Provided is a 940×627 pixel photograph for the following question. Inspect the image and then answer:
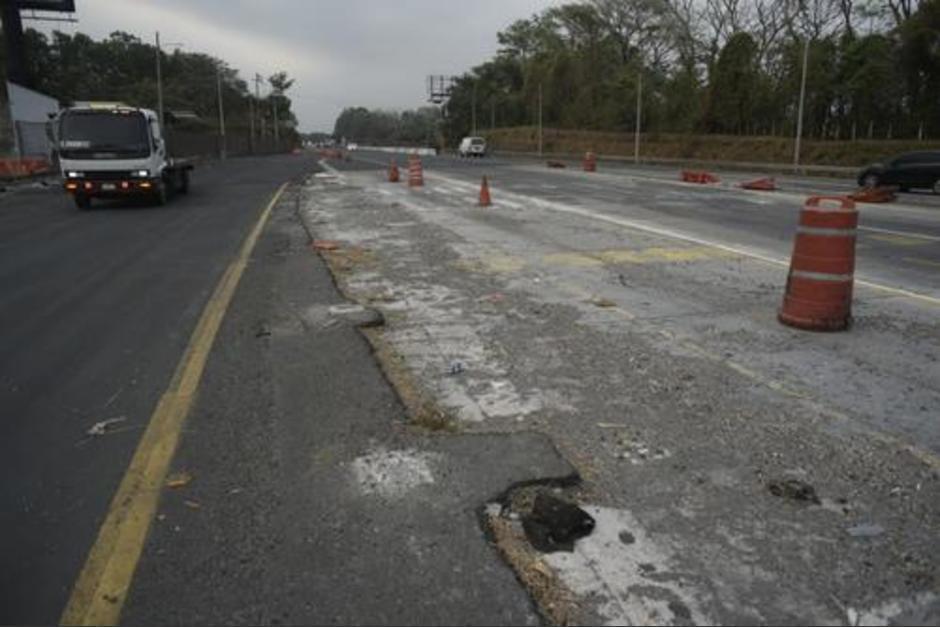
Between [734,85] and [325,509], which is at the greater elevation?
[734,85]

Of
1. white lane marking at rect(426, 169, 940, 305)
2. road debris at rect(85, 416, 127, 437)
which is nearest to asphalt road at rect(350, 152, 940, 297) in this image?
white lane marking at rect(426, 169, 940, 305)

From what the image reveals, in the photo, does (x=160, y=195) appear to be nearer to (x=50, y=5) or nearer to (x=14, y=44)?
(x=14, y=44)

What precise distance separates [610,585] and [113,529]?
2.31 m

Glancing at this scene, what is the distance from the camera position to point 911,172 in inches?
1140

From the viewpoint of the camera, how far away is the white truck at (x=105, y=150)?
20438mm

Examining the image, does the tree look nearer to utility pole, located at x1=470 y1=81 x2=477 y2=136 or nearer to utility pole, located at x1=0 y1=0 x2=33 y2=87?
utility pole, located at x1=0 y1=0 x2=33 y2=87

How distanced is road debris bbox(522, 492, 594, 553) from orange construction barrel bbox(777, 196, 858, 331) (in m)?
4.45

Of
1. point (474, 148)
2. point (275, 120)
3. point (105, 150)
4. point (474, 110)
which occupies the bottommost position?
point (474, 148)

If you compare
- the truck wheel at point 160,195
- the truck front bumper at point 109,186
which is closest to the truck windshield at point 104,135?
the truck front bumper at point 109,186

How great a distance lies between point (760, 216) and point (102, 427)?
52.8ft

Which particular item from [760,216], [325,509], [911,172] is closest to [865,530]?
[325,509]

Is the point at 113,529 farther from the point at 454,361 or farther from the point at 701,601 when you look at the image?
the point at 454,361

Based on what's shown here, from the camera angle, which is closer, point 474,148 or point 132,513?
point 132,513

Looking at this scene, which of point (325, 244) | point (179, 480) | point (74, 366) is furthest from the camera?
point (325, 244)
